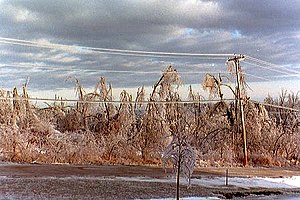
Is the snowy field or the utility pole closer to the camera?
the snowy field

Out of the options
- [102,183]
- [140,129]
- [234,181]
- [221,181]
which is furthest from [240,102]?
[102,183]

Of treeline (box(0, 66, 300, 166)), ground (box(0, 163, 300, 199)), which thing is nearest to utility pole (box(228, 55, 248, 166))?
treeline (box(0, 66, 300, 166))

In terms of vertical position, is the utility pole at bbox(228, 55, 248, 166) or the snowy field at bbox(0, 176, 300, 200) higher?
the utility pole at bbox(228, 55, 248, 166)

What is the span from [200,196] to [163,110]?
978 cm

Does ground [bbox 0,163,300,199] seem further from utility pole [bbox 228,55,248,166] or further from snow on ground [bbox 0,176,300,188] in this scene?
utility pole [bbox 228,55,248,166]

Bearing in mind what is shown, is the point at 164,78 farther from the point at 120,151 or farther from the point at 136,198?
the point at 136,198

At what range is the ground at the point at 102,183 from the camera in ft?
37.2

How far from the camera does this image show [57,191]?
11.5 metres

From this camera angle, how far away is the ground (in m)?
11.3

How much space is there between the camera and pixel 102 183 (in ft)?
43.3

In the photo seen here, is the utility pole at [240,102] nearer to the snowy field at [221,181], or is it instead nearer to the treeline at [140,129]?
the treeline at [140,129]

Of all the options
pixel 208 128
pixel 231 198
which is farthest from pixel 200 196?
pixel 208 128

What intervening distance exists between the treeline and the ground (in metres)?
1.69

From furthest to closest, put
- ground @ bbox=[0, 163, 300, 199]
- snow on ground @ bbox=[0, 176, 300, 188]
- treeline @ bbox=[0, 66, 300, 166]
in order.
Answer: treeline @ bbox=[0, 66, 300, 166]
snow on ground @ bbox=[0, 176, 300, 188]
ground @ bbox=[0, 163, 300, 199]
